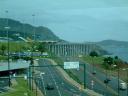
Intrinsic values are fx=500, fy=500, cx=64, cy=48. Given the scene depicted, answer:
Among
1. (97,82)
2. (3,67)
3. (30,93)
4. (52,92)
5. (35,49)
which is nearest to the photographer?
(30,93)

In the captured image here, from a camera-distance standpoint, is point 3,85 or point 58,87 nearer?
point 3,85

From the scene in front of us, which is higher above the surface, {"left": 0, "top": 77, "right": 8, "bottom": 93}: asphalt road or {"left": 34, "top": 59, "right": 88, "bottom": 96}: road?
{"left": 0, "top": 77, "right": 8, "bottom": 93}: asphalt road

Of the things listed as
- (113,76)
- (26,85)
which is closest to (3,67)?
(26,85)

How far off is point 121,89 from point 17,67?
25406mm

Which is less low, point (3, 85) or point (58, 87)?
point (3, 85)

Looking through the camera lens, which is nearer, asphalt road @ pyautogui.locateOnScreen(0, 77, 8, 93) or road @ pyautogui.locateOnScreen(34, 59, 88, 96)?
asphalt road @ pyautogui.locateOnScreen(0, 77, 8, 93)

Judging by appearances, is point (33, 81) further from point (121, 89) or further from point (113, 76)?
point (113, 76)

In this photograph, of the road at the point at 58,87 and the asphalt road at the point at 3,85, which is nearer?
the asphalt road at the point at 3,85

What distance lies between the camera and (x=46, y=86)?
8619 centimetres

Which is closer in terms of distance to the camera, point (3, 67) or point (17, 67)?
point (3, 67)

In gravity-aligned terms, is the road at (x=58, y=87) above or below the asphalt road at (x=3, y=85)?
below

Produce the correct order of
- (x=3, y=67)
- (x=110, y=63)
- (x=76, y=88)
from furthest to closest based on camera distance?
(x=110, y=63) → (x=3, y=67) → (x=76, y=88)

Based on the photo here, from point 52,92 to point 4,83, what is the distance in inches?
350

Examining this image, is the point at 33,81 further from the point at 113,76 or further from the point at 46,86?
the point at 113,76
